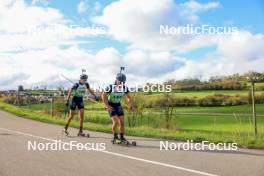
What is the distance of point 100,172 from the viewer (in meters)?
8.22

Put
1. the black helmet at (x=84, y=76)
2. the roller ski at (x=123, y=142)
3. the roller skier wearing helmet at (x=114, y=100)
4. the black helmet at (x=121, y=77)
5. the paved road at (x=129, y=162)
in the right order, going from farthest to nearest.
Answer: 1. the black helmet at (x=84, y=76)
2. the roller skier wearing helmet at (x=114, y=100)
3. the black helmet at (x=121, y=77)
4. the roller ski at (x=123, y=142)
5. the paved road at (x=129, y=162)

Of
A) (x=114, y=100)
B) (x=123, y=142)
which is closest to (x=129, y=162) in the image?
(x=123, y=142)

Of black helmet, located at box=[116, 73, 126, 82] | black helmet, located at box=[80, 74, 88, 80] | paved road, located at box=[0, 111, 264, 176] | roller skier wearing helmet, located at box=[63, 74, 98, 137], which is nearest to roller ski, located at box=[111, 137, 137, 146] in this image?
paved road, located at box=[0, 111, 264, 176]

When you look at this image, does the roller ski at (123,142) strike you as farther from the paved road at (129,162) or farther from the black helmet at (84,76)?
the black helmet at (84,76)

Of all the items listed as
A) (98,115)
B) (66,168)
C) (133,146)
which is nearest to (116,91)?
(133,146)

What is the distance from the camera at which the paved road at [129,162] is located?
8.15 m

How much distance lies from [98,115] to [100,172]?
18327 millimetres

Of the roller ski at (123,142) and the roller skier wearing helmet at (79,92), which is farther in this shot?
the roller skier wearing helmet at (79,92)

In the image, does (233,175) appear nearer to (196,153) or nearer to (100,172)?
(100,172)

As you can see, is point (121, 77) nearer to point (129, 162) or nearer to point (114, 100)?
point (114, 100)

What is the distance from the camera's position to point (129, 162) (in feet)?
30.6

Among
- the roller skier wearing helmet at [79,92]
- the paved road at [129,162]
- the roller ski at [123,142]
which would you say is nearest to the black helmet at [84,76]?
the roller skier wearing helmet at [79,92]

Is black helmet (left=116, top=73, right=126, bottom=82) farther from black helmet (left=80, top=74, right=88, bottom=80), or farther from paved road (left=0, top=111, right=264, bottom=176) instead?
black helmet (left=80, top=74, right=88, bottom=80)

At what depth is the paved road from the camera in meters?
8.15
